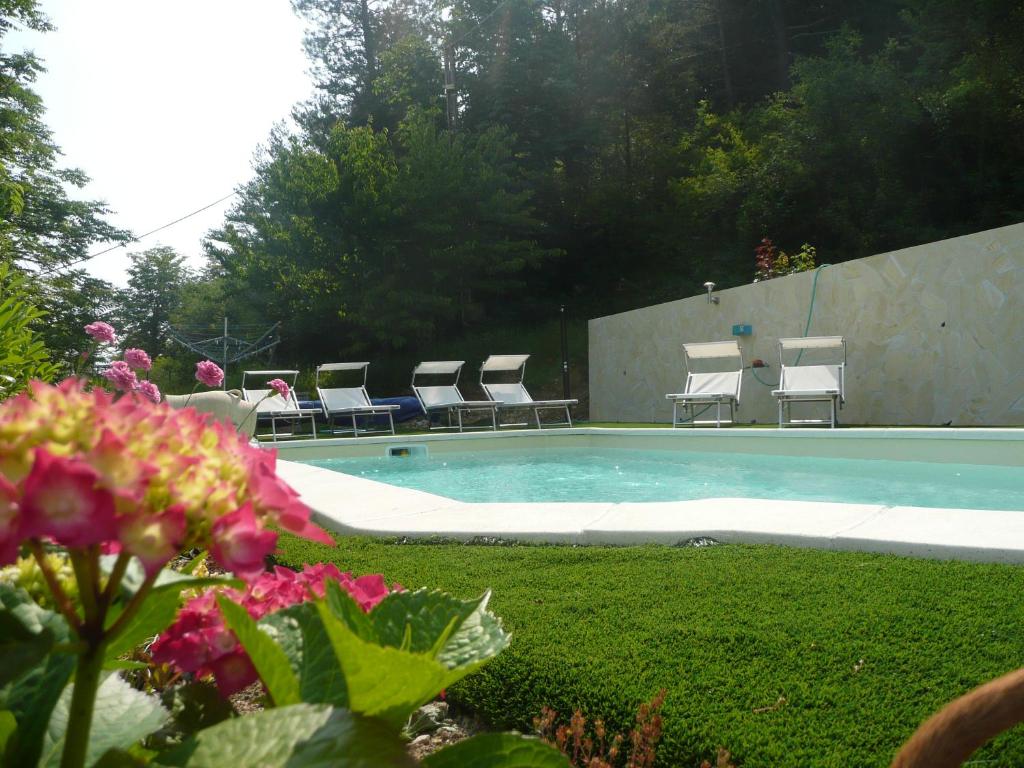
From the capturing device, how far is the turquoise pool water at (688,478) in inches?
238

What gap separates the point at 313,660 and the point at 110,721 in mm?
147

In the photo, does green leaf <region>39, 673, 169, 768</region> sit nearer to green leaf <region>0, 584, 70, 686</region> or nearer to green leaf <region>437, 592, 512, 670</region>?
green leaf <region>0, 584, 70, 686</region>

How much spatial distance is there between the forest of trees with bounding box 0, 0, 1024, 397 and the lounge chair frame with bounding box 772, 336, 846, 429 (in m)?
6.75

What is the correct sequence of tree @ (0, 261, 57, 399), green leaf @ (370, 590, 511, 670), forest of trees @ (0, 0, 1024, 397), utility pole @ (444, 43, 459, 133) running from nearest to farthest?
green leaf @ (370, 590, 511, 670) < tree @ (0, 261, 57, 399) < forest of trees @ (0, 0, 1024, 397) < utility pole @ (444, 43, 459, 133)

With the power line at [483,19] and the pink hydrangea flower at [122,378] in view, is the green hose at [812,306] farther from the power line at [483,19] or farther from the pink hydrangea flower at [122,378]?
the power line at [483,19]

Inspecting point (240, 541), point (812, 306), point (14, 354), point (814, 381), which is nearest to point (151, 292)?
point (812, 306)

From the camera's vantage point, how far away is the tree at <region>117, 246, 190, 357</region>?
33.4m

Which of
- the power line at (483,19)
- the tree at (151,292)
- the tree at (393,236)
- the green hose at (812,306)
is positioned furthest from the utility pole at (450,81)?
the tree at (151,292)

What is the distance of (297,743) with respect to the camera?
41cm

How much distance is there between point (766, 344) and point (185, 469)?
11242mm

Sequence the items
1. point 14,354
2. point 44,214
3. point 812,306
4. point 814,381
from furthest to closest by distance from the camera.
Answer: point 44,214, point 812,306, point 814,381, point 14,354

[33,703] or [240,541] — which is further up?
[240,541]

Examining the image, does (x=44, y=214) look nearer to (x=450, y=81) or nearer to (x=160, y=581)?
(x=450, y=81)

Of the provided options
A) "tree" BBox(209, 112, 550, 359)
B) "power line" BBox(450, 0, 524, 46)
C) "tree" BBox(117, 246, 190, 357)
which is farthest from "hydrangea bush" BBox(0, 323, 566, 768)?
"tree" BBox(117, 246, 190, 357)
